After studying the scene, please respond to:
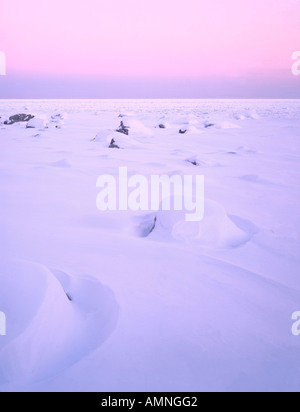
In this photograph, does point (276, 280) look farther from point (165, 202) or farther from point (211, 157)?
point (211, 157)

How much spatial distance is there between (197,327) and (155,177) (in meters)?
3.31

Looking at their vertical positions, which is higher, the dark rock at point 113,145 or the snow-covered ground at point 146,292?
the dark rock at point 113,145

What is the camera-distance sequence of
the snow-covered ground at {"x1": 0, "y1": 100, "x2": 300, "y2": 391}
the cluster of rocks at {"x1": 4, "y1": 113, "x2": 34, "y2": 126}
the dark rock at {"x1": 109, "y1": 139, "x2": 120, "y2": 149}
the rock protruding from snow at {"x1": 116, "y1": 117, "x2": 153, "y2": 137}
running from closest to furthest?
the snow-covered ground at {"x1": 0, "y1": 100, "x2": 300, "y2": 391} → the dark rock at {"x1": 109, "y1": 139, "x2": 120, "y2": 149} → the rock protruding from snow at {"x1": 116, "y1": 117, "x2": 153, "y2": 137} → the cluster of rocks at {"x1": 4, "y1": 113, "x2": 34, "y2": 126}

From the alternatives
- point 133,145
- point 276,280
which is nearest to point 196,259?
point 276,280

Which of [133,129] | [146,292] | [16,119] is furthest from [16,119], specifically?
[146,292]

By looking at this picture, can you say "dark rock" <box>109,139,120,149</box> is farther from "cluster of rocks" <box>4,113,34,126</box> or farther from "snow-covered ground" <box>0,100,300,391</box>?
"cluster of rocks" <box>4,113,34,126</box>

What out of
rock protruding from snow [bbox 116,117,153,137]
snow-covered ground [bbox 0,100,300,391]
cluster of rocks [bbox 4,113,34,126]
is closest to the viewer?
snow-covered ground [bbox 0,100,300,391]

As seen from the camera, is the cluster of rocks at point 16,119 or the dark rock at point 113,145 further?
the cluster of rocks at point 16,119

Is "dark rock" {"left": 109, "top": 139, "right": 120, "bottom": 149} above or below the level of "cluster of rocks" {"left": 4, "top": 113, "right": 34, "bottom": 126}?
below

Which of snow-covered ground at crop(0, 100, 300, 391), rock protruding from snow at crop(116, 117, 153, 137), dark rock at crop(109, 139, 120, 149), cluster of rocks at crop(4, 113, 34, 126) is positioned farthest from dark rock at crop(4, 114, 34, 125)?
snow-covered ground at crop(0, 100, 300, 391)

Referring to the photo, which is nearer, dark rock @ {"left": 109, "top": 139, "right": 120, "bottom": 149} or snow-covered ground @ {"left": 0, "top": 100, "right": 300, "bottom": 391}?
snow-covered ground @ {"left": 0, "top": 100, "right": 300, "bottom": 391}

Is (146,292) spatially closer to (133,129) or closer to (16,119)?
(133,129)

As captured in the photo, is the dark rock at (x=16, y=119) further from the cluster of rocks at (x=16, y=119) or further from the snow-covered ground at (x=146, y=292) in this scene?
the snow-covered ground at (x=146, y=292)

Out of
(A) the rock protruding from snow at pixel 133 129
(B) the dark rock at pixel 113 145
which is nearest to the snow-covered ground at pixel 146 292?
(B) the dark rock at pixel 113 145
